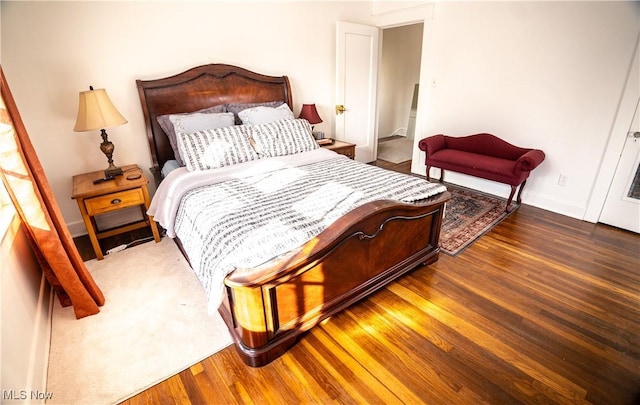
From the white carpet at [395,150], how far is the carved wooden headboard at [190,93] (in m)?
2.60

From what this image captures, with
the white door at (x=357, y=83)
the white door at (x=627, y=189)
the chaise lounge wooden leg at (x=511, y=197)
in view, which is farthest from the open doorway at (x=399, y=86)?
the white door at (x=627, y=189)

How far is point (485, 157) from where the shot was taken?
134 inches

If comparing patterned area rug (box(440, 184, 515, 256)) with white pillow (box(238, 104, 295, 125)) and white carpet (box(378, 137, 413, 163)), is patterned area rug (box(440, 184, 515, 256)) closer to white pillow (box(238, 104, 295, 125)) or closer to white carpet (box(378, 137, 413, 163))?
white carpet (box(378, 137, 413, 163))

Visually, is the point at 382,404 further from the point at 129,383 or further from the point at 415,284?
the point at 129,383

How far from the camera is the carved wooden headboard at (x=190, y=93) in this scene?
2812 mm

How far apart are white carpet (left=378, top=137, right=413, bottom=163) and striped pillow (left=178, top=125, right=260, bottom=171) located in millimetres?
3022

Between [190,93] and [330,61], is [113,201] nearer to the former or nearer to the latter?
[190,93]

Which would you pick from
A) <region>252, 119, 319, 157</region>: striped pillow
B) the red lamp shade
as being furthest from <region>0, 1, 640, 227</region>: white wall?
<region>252, 119, 319, 157</region>: striped pillow

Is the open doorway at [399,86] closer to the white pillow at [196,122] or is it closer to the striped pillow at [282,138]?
the striped pillow at [282,138]

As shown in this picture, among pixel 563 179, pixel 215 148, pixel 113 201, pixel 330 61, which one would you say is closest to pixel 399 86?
pixel 330 61

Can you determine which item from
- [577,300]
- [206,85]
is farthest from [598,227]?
[206,85]

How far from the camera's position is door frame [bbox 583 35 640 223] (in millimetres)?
2572

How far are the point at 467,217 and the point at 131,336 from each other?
9.91 ft

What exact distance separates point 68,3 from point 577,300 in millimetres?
4260
